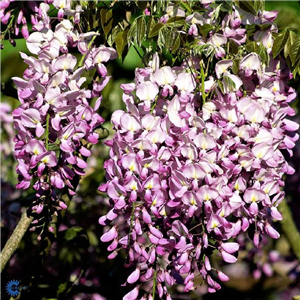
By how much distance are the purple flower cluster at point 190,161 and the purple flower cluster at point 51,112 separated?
8cm

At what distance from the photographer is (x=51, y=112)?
1.21m

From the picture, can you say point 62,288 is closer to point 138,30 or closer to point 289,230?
point 289,230

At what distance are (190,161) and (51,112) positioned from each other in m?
0.30

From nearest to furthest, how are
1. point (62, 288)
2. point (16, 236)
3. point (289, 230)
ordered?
point (16, 236) < point (62, 288) < point (289, 230)

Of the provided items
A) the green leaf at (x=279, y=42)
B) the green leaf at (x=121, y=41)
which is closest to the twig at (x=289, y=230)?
the green leaf at (x=279, y=42)

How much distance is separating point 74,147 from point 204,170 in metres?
0.28

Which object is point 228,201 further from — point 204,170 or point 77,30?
point 77,30


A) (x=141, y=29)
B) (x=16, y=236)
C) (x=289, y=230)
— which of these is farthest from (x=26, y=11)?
(x=289, y=230)

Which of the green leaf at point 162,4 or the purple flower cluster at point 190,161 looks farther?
the green leaf at point 162,4

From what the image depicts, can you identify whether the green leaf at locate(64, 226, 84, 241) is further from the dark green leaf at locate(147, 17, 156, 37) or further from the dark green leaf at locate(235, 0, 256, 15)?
the dark green leaf at locate(235, 0, 256, 15)

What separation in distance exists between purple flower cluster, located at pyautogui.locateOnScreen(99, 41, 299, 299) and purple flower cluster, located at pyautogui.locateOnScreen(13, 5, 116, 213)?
3.2 inches

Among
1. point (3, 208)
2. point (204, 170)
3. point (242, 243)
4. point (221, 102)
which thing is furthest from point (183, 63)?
Result: point (242, 243)

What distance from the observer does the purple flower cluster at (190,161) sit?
3.79ft

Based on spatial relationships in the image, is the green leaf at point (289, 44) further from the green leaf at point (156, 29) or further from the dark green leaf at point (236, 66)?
the green leaf at point (156, 29)
